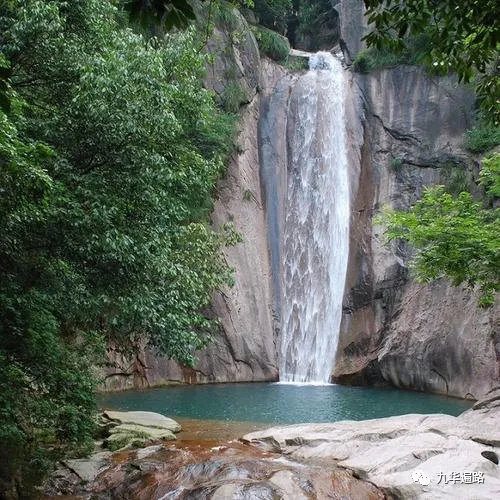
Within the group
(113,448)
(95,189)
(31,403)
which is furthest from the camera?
(113,448)

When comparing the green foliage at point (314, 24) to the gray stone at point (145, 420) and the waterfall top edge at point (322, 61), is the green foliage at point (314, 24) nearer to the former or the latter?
the waterfall top edge at point (322, 61)

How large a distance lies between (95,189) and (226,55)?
59.3 feet

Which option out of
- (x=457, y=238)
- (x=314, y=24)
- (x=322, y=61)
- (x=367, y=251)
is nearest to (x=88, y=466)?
(x=457, y=238)

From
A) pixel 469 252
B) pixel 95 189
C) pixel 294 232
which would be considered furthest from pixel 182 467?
pixel 294 232

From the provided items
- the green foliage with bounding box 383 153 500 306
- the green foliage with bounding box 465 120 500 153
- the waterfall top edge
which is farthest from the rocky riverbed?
the waterfall top edge

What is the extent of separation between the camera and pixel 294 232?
917 inches

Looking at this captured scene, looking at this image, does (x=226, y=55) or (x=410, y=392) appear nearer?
(x=410, y=392)

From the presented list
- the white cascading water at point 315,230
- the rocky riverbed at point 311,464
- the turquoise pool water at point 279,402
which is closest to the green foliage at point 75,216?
the rocky riverbed at point 311,464

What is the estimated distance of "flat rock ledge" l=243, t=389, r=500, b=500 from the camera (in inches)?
270

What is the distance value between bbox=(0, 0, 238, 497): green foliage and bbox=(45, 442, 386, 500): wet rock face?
67 centimetres

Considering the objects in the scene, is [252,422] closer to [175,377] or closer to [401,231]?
[401,231]

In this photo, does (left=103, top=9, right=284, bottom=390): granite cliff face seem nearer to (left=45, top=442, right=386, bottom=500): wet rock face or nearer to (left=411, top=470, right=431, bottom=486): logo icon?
(left=45, top=442, right=386, bottom=500): wet rock face

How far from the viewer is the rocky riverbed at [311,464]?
6.99 meters

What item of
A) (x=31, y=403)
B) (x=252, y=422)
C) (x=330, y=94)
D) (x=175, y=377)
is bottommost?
(x=175, y=377)
